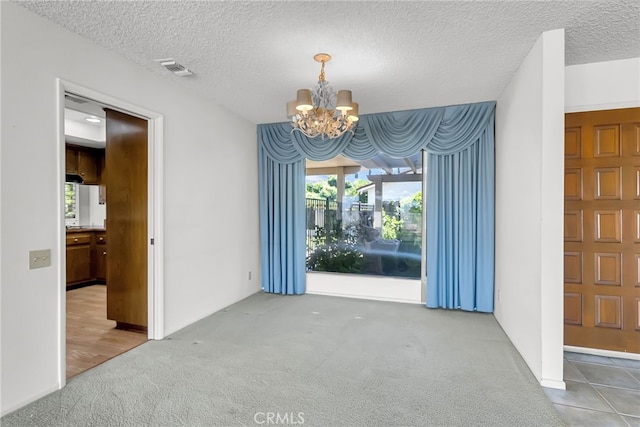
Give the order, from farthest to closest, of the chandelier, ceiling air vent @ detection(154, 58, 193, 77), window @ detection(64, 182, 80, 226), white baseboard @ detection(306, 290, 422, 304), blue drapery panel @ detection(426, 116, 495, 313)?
window @ detection(64, 182, 80, 226) < white baseboard @ detection(306, 290, 422, 304) < blue drapery panel @ detection(426, 116, 495, 313) < ceiling air vent @ detection(154, 58, 193, 77) < the chandelier

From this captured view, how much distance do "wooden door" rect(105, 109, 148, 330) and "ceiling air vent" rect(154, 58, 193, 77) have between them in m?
0.62

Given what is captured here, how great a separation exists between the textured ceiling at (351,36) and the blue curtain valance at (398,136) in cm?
57

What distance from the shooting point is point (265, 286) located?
513cm

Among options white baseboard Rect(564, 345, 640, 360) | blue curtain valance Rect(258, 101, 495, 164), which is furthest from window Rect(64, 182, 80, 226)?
white baseboard Rect(564, 345, 640, 360)

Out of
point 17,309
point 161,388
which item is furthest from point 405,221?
point 17,309

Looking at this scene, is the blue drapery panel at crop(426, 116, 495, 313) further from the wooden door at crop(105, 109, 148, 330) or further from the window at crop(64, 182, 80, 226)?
the window at crop(64, 182, 80, 226)

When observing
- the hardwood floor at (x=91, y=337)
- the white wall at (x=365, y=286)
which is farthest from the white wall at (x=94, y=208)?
the white wall at (x=365, y=286)

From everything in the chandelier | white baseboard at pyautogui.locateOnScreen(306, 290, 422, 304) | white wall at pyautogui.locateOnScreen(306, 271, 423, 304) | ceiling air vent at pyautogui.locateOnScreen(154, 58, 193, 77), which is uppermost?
ceiling air vent at pyautogui.locateOnScreen(154, 58, 193, 77)

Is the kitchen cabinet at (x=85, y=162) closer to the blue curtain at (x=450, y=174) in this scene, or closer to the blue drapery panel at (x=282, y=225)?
the blue drapery panel at (x=282, y=225)

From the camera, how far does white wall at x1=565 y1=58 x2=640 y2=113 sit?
114 inches

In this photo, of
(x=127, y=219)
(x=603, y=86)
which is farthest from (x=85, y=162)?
(x=603, y=86)

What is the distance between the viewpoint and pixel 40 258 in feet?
7.56

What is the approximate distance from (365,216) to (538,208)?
8.44ft

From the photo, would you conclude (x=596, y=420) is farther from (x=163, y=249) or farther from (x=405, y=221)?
(x=163, y=249)
